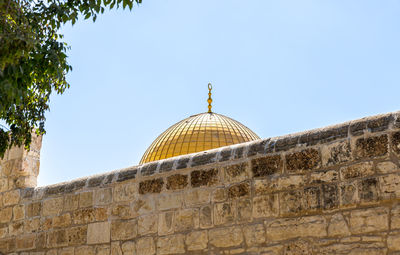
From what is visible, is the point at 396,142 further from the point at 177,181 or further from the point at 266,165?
the point at 177,181

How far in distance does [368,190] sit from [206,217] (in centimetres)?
137

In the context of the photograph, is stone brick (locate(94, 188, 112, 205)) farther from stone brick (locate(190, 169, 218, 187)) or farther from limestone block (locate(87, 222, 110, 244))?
stone brick (locate(190, 169, 218, 187))

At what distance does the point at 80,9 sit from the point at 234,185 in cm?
181

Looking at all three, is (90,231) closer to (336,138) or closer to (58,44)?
(58,44)

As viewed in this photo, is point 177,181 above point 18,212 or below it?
above

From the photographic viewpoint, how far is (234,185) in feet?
14.5

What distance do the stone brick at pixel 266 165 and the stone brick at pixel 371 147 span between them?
62 cm

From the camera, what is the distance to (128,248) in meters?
4.86

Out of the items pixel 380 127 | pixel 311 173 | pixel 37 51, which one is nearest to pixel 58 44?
pixel 37 51

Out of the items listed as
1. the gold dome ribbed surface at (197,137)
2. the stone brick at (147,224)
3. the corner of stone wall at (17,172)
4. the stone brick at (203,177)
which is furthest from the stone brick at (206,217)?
the gold dome ribbed surface at (197,137)

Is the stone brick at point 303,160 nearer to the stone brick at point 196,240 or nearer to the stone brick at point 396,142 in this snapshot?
the stone brick at point 396,142

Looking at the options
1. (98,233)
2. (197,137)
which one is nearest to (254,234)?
(98,233)

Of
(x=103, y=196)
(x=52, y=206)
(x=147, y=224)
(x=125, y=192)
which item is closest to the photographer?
(x=147, y=224)

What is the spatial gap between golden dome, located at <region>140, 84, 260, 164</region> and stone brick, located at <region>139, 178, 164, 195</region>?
11451 millimetres
